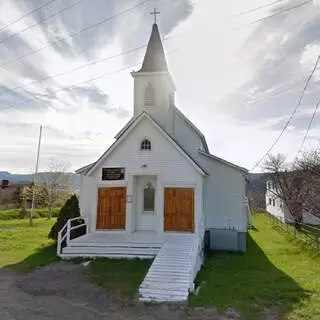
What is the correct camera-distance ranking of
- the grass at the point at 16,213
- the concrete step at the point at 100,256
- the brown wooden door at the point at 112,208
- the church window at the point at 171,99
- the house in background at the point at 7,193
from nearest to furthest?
1. the concrete step at the point at 100,256
2. the brown wooden door at the point at 112,208
3. the church window at the point at 171,99
4. the grass at the point at 16,213
5. the house in background at the point at 7,193

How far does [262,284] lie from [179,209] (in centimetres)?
499

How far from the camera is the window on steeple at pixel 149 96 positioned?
619 inches

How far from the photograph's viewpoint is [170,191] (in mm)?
13055

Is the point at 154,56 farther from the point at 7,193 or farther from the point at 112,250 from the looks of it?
the point at 7,193

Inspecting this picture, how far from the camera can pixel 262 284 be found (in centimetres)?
870

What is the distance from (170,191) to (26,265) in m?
6.40

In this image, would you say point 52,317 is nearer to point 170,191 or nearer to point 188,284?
point 188,284

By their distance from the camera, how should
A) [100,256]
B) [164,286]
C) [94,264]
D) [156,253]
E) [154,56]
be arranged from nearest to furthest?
1. [164,286]
2. [94,264]
3. [156,253]
4. [100,256]
5. [154,56]

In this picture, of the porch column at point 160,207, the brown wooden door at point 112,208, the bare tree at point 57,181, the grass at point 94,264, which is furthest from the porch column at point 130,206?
the bare tree at point 57,181

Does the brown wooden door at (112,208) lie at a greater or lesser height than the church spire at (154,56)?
lesser

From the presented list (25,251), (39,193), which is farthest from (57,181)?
(25,251)

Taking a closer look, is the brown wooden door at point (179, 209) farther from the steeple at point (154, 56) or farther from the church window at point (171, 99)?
the steeple at point (154, 56)

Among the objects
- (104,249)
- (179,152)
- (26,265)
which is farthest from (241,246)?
(26,265)

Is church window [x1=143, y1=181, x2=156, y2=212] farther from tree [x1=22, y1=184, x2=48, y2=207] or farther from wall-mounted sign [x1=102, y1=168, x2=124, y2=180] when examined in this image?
tree [x1=22, y1=184, x2=48, y2=207]
